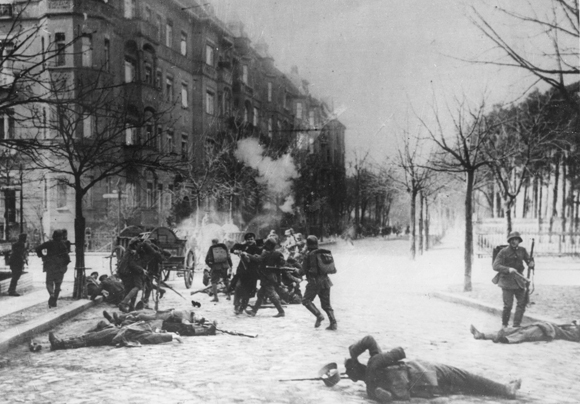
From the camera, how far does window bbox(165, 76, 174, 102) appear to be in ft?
57.2

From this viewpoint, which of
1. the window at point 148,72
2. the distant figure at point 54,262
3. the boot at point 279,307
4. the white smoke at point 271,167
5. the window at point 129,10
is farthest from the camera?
the white smoke at point 271,167

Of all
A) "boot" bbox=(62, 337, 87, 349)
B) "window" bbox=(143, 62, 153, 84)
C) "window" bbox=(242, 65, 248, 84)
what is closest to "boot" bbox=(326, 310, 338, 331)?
"boot" bbox=(62, 337, 87, 349)

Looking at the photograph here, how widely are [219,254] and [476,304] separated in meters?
5.84

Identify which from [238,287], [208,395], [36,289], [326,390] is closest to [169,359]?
[208,395]

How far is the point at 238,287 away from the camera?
12.2 m

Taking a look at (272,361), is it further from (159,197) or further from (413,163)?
(413,163)

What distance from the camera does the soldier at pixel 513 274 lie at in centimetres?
968

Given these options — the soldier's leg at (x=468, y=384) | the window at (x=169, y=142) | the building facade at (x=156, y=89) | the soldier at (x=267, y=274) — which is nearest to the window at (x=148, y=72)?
the building facade at (x=156, y=89)

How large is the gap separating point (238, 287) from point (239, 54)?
9.70 meters

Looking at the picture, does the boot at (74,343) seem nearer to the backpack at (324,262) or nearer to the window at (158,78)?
the backpack at (324,262)

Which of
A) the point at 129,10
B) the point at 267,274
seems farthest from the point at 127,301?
the point at 129,10

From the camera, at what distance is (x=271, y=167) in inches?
1171

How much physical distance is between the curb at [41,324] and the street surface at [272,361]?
0.58 ft

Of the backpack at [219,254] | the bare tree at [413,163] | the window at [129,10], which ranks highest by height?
the window at [129,10]
